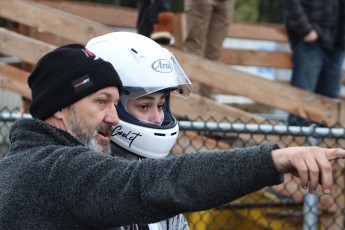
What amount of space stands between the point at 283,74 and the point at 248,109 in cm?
161

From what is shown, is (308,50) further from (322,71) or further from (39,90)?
(39,90)

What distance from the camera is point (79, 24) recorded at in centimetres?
658

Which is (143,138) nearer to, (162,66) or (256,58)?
(162,66)

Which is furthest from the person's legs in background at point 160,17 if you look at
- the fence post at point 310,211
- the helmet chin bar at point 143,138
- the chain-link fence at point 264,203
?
the helmet chin bar at point 143,138

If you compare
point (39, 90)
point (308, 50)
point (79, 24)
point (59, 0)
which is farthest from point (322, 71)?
point (39, 90)

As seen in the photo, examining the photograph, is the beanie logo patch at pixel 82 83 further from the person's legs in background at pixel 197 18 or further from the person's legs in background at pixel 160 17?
the person's legs in background at pixel 197 18

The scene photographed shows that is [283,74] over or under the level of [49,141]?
under

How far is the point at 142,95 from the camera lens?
2918 mm

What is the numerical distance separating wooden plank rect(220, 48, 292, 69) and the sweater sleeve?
654cm

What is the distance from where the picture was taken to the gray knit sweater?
6.25 feet

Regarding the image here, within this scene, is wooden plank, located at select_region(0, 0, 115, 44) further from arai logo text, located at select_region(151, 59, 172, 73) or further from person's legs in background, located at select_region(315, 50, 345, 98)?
arai logo text, located at select_region(151, 59, 172, 73)

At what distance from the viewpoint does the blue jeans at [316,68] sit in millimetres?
6746

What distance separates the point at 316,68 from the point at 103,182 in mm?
4936

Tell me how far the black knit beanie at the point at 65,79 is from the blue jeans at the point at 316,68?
420 centimetres
